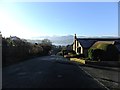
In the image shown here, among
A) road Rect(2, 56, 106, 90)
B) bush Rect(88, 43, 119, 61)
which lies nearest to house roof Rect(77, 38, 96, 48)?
bush Rect(88, 43, 119, 61)

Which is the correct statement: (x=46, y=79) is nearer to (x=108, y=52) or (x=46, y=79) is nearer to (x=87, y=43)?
(x=108, y=52)

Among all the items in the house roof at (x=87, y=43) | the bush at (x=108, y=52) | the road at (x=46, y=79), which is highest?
the house roof at (x=87, y=43)

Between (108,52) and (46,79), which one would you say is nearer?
(46,79)

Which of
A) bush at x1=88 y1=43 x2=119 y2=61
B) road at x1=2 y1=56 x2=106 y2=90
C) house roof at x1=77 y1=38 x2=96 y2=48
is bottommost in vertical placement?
road at x1=2 y1=56 x2=106 y2=90

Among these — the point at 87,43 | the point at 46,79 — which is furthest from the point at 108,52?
the point at 87,43

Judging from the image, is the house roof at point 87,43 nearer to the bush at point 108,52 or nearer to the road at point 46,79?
the bush at point 108,52

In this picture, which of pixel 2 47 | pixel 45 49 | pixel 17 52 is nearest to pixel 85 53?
pixel 17 52

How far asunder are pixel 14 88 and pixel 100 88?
4.57 metres

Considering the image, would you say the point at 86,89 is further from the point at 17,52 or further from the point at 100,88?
the point at 17,52

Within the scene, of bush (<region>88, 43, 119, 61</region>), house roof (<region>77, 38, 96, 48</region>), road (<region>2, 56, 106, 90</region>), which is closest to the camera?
road (<region>2, 56, 106, 90</region>)

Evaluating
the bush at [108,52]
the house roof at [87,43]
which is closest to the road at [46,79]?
the bush at [108,52]

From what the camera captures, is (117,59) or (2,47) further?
(117,59)

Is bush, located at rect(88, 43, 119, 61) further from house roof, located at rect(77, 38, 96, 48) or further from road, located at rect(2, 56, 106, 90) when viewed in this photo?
house roof, located at rect(77, 38, 96, 48)

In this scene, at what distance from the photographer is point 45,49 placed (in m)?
105
